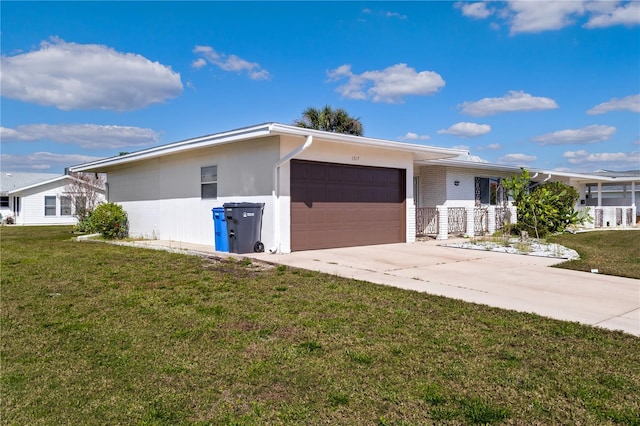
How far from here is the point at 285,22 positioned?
1521 centimetres

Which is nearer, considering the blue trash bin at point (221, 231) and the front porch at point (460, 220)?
the blue trash bin at point (221, 231)

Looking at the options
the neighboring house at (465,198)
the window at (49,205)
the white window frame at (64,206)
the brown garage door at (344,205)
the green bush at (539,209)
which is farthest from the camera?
the white window frame at (64,206)

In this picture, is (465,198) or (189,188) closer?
(189,188)

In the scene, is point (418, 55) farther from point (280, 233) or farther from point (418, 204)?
point (280, 233)

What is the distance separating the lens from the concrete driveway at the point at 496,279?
555 cm

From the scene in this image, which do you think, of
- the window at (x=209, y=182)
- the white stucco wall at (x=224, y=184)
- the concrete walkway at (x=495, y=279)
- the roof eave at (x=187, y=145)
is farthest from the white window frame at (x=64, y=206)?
the concrete walkway at (x=495, y=279)

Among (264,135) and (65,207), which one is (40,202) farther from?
(264,135)

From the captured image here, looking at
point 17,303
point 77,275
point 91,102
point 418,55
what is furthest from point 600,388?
point 91,102

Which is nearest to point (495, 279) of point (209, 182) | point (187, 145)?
point (209, 182)

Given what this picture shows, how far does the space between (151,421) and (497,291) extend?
211 inches

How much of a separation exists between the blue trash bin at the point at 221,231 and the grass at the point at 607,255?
24.9 ft

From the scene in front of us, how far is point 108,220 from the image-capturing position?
1580 cm

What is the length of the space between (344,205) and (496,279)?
540 centimetres

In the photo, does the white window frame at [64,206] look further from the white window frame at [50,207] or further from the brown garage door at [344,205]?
the brown garage door at [344,205]
